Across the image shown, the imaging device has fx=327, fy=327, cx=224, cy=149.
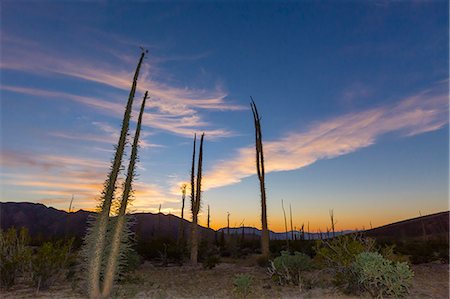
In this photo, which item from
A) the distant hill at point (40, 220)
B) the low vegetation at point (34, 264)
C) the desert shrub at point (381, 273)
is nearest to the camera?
the desert shrub at point (381, 273)

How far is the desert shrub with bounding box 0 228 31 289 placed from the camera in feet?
29.0

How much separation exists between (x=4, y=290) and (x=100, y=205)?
3884 millimetres

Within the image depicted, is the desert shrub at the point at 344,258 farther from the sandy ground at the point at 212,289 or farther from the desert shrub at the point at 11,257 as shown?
the desert shrub at the point at 11,257

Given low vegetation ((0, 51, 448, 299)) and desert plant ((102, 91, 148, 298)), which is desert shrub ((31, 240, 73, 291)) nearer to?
low vegetation ((0, 51, 448, 299))

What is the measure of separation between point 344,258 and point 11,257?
9.33 meters

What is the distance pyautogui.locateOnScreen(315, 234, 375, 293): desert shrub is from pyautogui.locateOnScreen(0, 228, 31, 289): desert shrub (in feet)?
27.0

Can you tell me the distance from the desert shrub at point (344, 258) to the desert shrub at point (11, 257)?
8.23 metres

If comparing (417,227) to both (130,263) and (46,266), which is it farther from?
(46,266)

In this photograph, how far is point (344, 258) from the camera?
8250 millimetres

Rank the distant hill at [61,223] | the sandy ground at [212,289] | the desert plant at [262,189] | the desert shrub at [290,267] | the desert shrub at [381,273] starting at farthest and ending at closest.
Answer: the distant hill at [61,223] → the desert plant at [262,189] → the desert shrub at [290,267] → the sandy ground at [212,289] → the desert shrub at [381,273]

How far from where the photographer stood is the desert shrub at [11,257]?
883 centimetres

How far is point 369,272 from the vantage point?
7.01 metres

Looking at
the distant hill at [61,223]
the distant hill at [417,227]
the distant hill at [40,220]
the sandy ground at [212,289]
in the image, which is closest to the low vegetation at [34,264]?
the sandy ground at [212,289]

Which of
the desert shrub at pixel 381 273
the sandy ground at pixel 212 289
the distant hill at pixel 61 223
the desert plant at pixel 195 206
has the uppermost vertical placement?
the distant hill at pixel 61 223
